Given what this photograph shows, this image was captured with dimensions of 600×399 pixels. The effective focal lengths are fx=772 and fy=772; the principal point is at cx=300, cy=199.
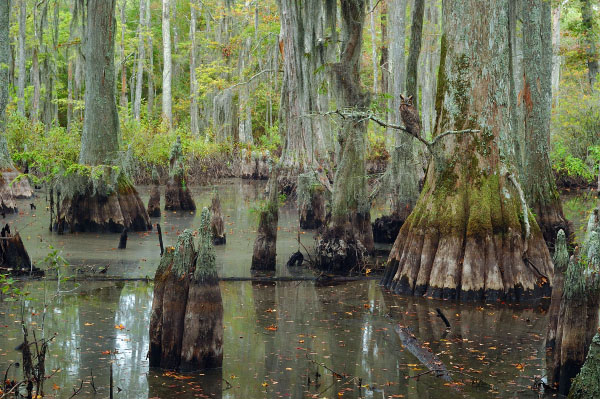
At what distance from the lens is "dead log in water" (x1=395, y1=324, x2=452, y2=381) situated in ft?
20.3

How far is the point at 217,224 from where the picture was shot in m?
13.0

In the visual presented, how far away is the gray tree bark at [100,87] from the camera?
14781 mm

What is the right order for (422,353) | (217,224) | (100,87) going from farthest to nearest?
(100,87)
(217,224)
(422,353)

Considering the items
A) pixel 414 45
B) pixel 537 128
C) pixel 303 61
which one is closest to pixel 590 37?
pixel 537 128

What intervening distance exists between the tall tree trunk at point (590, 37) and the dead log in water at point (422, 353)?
17.6m

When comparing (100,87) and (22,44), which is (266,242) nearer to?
(100,87)

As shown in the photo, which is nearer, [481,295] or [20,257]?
[481,295]

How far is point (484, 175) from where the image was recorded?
9.48m

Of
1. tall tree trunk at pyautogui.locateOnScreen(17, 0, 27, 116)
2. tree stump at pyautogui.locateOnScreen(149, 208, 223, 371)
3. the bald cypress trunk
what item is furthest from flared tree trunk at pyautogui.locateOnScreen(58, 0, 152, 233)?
tall tree trunk at pyautogui.locateOnScreen(17, 0, 27, 116)

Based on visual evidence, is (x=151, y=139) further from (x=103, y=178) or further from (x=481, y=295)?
(x=481, y=295)

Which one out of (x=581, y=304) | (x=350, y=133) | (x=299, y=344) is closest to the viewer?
(x=581, y=304)

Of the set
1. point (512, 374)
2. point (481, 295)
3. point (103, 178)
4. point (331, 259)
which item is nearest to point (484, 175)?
point (481, 295)

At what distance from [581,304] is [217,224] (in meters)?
8.24

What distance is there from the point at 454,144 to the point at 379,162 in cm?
1602
